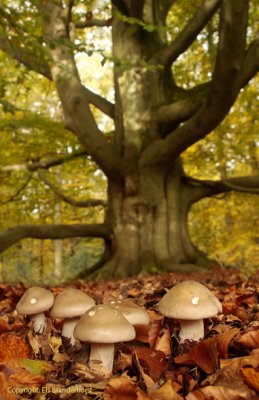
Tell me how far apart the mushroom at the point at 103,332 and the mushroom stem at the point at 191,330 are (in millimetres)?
399

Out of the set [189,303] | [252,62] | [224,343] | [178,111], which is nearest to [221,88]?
[252,62]

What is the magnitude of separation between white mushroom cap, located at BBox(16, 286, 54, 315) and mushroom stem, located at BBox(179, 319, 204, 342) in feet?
2.36

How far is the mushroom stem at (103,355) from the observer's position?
178 cm

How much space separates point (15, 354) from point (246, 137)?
9.53 m

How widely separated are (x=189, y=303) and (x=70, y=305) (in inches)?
24.4

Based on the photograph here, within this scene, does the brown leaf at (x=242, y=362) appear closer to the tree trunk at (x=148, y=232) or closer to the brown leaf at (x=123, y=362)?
the brown leaf at (x=123, y=362)

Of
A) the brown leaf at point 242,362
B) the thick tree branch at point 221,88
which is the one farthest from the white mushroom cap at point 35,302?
the thick tree branch at point 221,88

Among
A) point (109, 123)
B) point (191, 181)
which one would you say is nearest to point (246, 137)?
point (191, 181)

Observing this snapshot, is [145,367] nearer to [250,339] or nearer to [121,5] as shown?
[250,339]

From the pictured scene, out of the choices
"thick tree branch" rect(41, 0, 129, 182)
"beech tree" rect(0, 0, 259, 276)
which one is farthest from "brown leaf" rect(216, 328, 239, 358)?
"thick tree branch" rect(41, 0, 129, 182)

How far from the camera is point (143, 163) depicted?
7.49 m

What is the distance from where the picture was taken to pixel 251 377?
148 cm

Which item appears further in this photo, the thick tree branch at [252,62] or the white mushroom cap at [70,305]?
the thick tree branch at [252,62]

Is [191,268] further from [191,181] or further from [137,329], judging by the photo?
[137,329]
